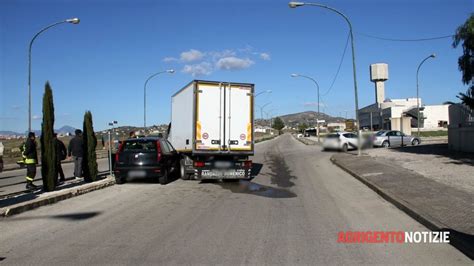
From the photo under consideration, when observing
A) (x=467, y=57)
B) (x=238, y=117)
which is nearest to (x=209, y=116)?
(x=238, y=117)

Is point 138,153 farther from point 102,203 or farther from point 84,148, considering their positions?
point 102,203

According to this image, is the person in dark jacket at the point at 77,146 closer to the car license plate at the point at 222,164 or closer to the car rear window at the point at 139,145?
the car rear window at the point at 139,145

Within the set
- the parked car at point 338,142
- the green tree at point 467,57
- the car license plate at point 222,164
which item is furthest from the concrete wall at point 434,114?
the parked car at point 338,142

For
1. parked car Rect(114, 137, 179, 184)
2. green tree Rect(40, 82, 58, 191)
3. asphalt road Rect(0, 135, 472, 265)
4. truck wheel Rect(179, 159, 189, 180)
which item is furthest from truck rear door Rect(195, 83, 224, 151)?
green tree Rect(40, 82, 58, 191)

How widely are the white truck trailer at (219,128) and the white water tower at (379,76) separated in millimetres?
94085

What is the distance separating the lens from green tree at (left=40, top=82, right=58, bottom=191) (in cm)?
Answer: 1206

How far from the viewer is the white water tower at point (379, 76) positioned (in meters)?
103

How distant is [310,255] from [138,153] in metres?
9.65

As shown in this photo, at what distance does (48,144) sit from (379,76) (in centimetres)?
10083

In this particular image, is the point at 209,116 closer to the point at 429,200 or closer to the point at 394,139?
the point at 429,200

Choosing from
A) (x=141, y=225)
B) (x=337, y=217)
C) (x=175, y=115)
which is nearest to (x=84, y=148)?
(x=175, y=115)

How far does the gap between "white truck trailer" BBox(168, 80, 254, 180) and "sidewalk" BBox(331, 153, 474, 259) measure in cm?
431

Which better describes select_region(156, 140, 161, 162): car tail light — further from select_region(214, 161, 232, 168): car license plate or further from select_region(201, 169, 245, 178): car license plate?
select_region(214, 161, 232, 168): car license plate

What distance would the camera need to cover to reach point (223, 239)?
7.00 meters
